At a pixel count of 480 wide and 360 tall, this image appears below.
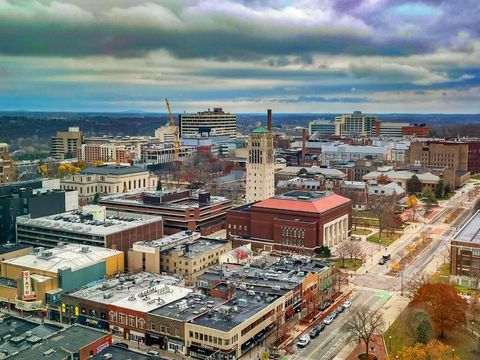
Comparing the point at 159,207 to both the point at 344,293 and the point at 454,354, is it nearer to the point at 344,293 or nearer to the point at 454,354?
the point at 344,293

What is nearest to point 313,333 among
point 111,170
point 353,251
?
point 353,251

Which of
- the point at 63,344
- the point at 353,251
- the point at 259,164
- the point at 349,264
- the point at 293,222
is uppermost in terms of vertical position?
the point at 259,164

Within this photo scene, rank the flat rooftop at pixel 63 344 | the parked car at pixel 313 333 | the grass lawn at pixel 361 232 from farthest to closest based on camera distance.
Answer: the grass lawn at pixel 361 232, the parked car at pixel 313 333, the flat rooftop at pixel 63 344

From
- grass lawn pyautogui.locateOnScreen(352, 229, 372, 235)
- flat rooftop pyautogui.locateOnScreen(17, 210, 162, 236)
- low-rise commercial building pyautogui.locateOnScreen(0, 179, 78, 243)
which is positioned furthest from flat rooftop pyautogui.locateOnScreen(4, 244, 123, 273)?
grass lawn pyautogui.locateOnScreen(352, 229, 372, 235)

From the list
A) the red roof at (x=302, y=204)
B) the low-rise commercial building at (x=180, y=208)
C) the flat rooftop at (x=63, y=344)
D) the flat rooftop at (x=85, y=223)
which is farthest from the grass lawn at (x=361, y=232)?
the flat rooftop at (x=63, y=344)

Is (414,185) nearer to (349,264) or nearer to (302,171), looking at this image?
(302,171)

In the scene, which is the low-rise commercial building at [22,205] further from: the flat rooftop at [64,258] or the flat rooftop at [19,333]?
the flat rooftop at [19,333]
